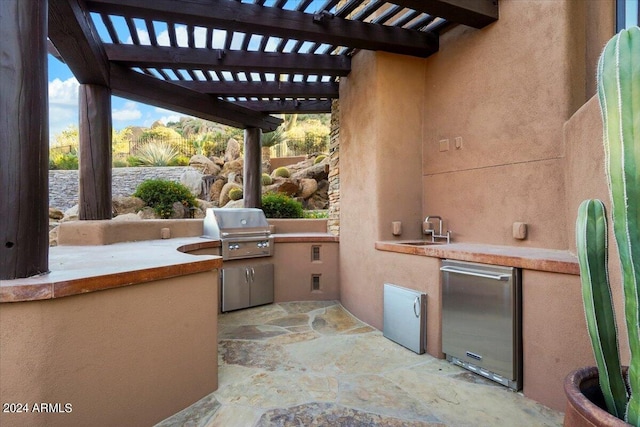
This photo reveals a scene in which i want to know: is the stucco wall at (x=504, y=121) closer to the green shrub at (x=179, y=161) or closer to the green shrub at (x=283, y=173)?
the green shrub at (x=283, y=173)

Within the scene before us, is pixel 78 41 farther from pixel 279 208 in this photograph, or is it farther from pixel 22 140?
pixel 279 208

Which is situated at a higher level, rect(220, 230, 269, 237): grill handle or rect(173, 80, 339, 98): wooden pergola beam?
rect(173, 80, 339, 98): wooden pergola beam

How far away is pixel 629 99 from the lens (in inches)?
41.4

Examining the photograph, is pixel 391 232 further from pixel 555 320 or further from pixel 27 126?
pixel 27 126

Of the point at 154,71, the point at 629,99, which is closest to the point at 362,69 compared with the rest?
the point at 154,71

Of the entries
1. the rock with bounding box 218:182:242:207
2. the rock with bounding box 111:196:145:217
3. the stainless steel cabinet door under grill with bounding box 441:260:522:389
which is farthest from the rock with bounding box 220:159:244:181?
the stainless steel cabinet door under grill with bounding box 441:260:522:389

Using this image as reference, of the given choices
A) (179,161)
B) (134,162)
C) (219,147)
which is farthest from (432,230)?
(219,147)

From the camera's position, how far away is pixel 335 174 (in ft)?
17.5

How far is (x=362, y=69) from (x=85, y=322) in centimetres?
390

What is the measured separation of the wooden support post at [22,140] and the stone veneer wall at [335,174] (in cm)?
388

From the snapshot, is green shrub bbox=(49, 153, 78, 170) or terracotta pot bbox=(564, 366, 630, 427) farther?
green shrub bbox=(49, 153, 78, 170)

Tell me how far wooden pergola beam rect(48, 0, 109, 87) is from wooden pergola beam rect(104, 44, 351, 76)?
10.9 inches

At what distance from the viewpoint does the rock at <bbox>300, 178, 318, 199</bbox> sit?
38.1ft

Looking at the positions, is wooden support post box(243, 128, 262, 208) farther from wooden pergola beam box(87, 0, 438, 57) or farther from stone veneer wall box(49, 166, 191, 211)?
stone veneer wall box(49, 166, 191, 211)
